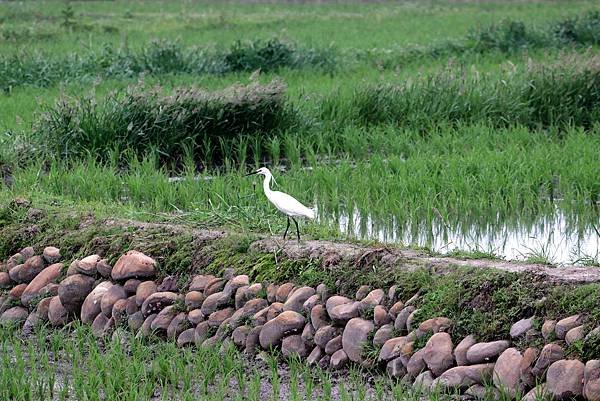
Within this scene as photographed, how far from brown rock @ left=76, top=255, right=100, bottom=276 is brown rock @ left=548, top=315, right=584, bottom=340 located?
9.69 ft

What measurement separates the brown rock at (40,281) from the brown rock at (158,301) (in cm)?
87

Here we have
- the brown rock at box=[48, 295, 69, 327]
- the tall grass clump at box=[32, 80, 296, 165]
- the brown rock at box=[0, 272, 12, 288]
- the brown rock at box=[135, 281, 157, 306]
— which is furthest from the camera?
the tall grass clump at box=[32, 80, 296, 165]

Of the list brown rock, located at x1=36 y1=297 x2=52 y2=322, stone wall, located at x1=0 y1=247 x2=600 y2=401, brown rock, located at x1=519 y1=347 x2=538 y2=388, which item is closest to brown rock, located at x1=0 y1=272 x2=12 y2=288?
stone wall, located at x1=0 y1=247 x2=600 y2=401

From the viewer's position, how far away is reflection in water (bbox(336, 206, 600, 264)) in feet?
22.6

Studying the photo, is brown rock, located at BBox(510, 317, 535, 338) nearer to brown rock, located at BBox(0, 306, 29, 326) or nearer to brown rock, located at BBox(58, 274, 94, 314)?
brown rock, located at BBox(58, 274, 94, 314)

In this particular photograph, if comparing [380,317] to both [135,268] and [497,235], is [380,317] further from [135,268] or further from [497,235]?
[497,235]

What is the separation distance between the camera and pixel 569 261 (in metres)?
6.38

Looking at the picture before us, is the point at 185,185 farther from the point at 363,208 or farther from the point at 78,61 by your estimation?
the point at 78,61

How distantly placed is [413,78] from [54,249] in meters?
6.95

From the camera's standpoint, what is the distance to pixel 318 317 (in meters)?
5.57

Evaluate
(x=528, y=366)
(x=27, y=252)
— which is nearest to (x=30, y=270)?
(x=27, y=252)

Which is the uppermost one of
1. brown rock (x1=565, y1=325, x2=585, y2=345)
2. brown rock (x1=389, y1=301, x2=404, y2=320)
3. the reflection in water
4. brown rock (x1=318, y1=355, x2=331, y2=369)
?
brown rock (x1=565, y1=325, x2=585, y2=345)

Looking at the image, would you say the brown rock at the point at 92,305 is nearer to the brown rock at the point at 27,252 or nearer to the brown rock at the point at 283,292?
the brown rock at the point at 27,252

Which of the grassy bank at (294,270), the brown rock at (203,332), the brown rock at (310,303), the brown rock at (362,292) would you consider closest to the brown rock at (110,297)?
the grassy bank at (294,270)
